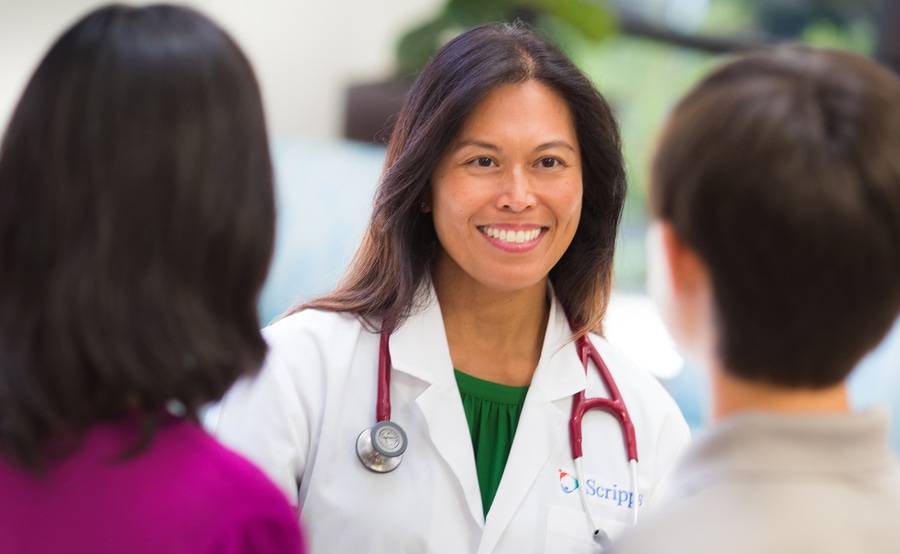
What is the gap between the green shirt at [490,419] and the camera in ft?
5.67

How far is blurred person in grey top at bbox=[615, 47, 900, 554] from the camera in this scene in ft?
3.00

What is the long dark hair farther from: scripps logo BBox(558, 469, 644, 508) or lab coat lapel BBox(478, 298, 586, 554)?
scripps logo BBox(558, 469, 644, 508)

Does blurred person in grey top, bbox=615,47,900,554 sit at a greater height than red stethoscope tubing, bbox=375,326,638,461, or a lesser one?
greater

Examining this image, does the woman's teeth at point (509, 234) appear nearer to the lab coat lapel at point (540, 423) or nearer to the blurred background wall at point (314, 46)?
the lab coat lapel at point (540, 423)

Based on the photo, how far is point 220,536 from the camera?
99cm

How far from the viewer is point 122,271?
0.95 meters

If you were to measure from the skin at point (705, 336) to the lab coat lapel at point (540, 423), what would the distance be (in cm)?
68

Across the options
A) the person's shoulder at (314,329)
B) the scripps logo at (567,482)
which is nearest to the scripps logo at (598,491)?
the scripps logo at (567,482)

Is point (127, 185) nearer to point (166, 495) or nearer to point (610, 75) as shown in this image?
point (166, 495)

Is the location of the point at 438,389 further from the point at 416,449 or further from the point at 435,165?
the point at 435,165

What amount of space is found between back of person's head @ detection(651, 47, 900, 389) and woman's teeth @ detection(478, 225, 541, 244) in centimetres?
75

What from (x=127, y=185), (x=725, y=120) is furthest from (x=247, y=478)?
(x=725, y=120)

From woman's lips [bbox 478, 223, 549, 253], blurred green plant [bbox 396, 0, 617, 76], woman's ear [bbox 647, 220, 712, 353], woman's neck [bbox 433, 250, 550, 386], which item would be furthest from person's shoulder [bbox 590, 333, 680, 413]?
blurred green plant [bbox 396, 0, 617, 76]

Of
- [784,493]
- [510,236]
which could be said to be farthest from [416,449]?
[784,493]
